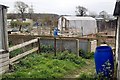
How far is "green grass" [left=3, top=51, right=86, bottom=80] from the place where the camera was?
24.1ft

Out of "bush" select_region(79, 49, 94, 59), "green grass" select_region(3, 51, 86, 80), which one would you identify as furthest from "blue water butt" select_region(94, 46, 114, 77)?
"bush" select_region(79, 49, 94, 59)

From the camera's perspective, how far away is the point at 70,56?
10.2 m

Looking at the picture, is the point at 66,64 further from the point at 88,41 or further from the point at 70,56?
the point at 88,41

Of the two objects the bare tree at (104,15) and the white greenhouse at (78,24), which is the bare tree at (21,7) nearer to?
the white greenhouse at (78,24)

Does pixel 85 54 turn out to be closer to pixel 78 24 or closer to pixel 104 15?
pixel 78 24

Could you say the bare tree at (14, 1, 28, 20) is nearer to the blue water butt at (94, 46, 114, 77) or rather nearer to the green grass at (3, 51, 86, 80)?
the green grass at (3, 51, 86, 80)

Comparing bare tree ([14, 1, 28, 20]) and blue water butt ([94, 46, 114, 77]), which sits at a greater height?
bare tree ([14, 1, 28, 20])

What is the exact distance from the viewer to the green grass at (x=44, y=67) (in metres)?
7.35

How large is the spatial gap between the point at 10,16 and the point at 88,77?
107 feet

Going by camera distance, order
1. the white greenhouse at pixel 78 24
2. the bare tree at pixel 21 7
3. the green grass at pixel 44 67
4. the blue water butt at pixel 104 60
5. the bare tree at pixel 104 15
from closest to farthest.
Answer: the blue water butt at pixel 104 60 → the green grass at pixel 44 67 → the white greenhouse at pixel 78 24 → the bare tree at pixel 104 15 → the bare tree at pixel 21 7

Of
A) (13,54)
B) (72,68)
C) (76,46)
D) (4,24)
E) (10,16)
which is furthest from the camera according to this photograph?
(10,16)

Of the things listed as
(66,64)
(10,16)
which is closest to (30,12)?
(10,16)

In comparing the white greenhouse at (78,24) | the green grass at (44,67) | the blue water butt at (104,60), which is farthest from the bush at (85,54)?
the white greenhouse at (78,24)

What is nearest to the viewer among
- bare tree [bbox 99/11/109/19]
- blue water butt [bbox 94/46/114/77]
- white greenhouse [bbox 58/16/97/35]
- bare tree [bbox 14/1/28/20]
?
blue water butt [bbox 94/46/114/77]
